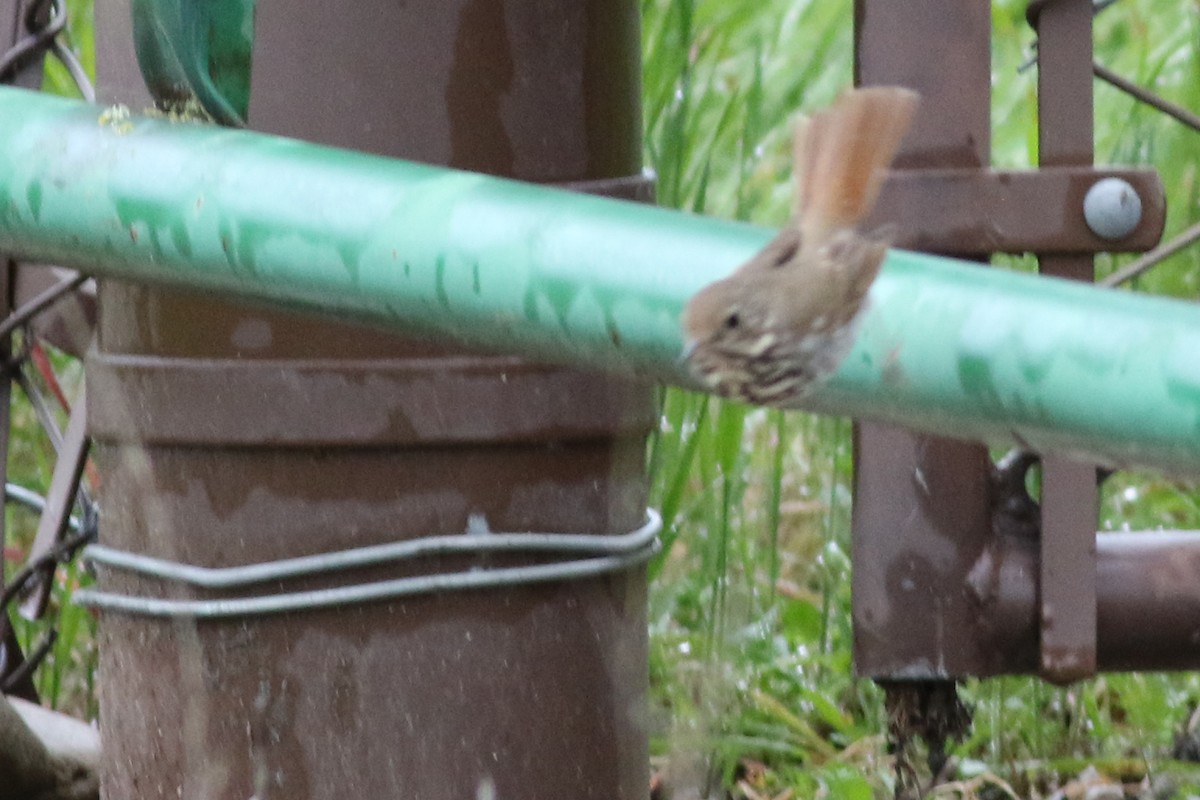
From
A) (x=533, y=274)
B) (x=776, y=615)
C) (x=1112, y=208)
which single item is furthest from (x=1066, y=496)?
(x=776, y=615)

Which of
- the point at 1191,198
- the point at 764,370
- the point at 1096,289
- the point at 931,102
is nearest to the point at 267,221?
the point at 764,370

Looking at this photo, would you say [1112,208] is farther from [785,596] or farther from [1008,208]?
[785,596]

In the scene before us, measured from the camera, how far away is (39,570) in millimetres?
1812

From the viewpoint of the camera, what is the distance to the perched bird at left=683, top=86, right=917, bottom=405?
2.77 ft

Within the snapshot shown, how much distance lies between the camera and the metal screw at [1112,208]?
131cm

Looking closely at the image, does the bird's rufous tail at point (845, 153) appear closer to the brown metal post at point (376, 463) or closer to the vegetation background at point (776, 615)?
the brown metal post at point (376, 463)

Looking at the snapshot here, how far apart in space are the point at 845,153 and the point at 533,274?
0.82 feet

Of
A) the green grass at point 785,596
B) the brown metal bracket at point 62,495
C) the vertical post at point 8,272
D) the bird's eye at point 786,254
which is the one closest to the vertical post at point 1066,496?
the green grass at point 785,596

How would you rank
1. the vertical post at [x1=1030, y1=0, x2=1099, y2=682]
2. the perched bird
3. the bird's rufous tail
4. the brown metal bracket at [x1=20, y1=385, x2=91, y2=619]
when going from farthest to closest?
the brown metal bracket at [x1=20, y1=385, x2=91, y2=619]
the vertical post at [x1=1030, y1=0, x2=1099, y2=682]
the bird's rufous tail
the perched bird

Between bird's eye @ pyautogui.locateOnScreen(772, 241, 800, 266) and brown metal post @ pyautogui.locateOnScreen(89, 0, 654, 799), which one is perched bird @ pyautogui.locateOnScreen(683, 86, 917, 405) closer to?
bird's eye @ pyautogui.locateOnScreen(772, 241, 800, 266)

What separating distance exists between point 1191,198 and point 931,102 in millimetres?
1524

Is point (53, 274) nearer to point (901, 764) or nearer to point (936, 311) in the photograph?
point (901, 764)

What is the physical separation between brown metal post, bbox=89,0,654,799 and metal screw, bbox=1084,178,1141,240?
352 millimetres

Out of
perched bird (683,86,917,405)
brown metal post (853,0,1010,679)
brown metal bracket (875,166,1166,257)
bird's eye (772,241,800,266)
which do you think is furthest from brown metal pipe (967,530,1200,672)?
bird's eye (772,241,800,266)
